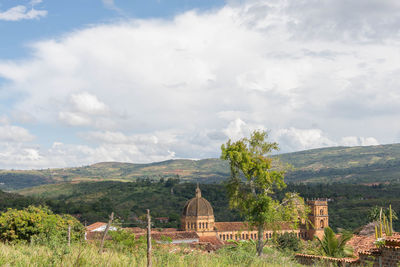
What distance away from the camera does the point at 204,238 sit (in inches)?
2251

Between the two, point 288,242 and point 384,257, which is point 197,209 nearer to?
point 288,242

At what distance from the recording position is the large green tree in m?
26.9

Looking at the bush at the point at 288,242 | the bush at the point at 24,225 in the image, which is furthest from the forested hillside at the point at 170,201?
the bush at the point at 24,225

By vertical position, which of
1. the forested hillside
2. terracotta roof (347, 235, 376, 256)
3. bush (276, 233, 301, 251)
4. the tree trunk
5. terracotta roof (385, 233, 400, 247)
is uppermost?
terracotta roof (385, 233, 400, 247)

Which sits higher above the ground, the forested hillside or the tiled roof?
the tiled roof

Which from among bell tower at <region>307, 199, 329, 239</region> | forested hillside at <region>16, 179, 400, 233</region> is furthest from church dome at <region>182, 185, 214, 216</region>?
bell tower at <region>307, 199, 329, 239</region>

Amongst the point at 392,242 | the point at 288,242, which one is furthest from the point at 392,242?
the point at 288,242

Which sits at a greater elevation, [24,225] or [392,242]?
[392,242]

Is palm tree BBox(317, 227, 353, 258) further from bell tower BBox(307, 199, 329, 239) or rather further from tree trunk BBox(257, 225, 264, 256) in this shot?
bell tower BBox(307, 199, 329, 239)

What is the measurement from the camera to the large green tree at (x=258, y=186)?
1059 inches

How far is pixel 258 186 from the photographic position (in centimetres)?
2783

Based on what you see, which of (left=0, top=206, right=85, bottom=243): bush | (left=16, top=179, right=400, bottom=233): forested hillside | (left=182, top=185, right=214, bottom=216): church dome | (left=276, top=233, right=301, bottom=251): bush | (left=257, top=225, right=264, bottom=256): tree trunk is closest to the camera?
(left=257, top=225, right=264, bottom=256): tree trunk

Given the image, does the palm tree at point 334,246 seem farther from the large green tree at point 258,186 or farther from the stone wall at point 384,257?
the stone wall at point 384,257

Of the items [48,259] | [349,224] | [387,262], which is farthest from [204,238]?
[48,259]
